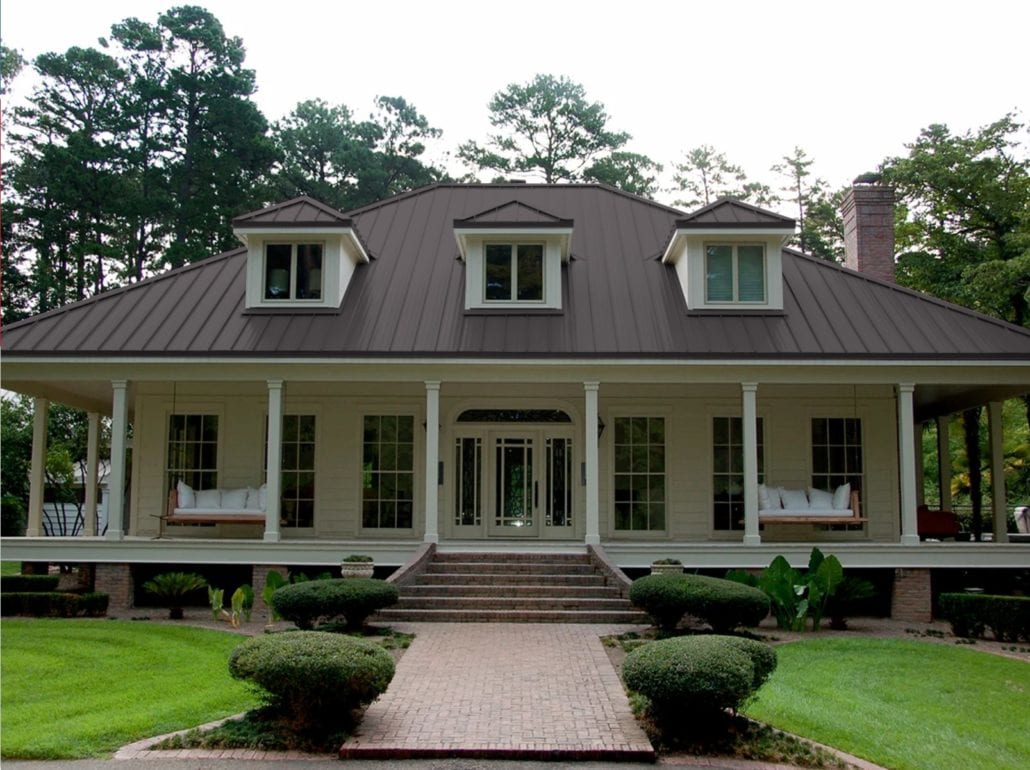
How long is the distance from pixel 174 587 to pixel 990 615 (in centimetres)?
1187

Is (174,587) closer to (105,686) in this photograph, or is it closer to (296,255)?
(105,686)

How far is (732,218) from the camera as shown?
18156 mm

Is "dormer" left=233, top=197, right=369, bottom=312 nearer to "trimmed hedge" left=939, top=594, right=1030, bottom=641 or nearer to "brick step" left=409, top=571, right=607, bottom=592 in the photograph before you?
"brick step" left=409, top=571, right=607, bottom=592

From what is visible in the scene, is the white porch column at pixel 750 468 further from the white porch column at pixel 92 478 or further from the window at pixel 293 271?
the white porch column at pixel 92 478

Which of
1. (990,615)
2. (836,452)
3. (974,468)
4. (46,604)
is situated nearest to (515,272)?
(836,452)

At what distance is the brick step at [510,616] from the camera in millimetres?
13484

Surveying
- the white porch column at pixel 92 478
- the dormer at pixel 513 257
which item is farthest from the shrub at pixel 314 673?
the white porch column at pixel 92 478

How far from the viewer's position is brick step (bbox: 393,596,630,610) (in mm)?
13859

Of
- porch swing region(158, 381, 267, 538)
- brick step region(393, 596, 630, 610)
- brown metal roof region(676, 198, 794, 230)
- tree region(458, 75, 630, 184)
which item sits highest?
tree region(458, 75, 630, 184)

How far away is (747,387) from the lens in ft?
54.0

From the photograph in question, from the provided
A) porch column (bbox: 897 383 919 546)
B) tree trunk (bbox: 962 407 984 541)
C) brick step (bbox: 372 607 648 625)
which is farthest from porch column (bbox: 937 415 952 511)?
brick step (bbox: 372 607 648 625)

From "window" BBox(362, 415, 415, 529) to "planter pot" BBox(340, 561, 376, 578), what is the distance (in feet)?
12.8

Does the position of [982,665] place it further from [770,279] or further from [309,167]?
[309,167]

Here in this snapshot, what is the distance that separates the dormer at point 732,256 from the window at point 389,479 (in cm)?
595
